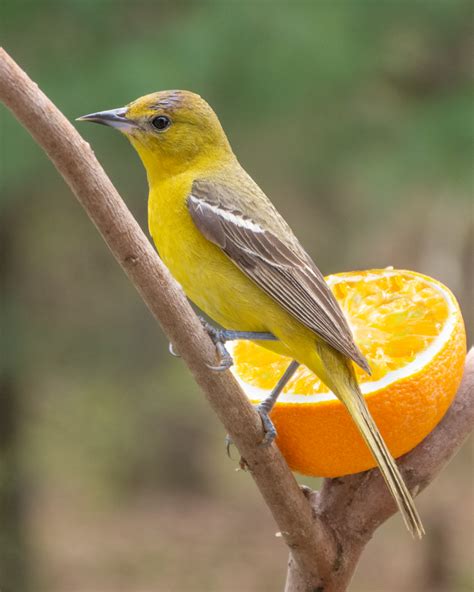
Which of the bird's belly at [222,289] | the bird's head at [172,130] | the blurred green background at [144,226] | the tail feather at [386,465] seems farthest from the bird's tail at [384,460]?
the blurred green background at [144,226]

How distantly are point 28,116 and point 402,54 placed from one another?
9.72ft

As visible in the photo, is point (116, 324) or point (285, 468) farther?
point (116, 324)

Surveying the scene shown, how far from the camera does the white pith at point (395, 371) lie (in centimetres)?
178

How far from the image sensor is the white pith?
1.78 metres

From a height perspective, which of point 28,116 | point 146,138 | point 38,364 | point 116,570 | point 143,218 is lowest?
point 116,570

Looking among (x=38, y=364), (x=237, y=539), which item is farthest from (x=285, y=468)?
(x=237, y=539)

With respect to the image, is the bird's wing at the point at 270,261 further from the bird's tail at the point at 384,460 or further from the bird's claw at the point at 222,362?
the bird's claw at the point at 222,362

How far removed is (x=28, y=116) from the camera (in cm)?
137

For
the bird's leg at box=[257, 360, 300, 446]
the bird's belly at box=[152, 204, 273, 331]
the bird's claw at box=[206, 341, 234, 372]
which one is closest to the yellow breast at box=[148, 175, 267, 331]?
the bird's belly at box=[152, 204, 273, 331]

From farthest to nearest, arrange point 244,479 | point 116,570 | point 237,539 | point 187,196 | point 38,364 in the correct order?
point 244,479 → point 237,539 → point 116,570 → point 38,364 → point 187,196

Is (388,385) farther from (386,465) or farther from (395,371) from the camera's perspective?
(386,465)

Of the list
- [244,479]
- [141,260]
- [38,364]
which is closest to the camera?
[141,260]

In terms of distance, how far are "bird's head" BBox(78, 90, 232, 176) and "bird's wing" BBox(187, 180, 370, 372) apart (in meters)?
0.13

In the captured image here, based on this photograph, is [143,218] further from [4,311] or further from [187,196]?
[187,196]
